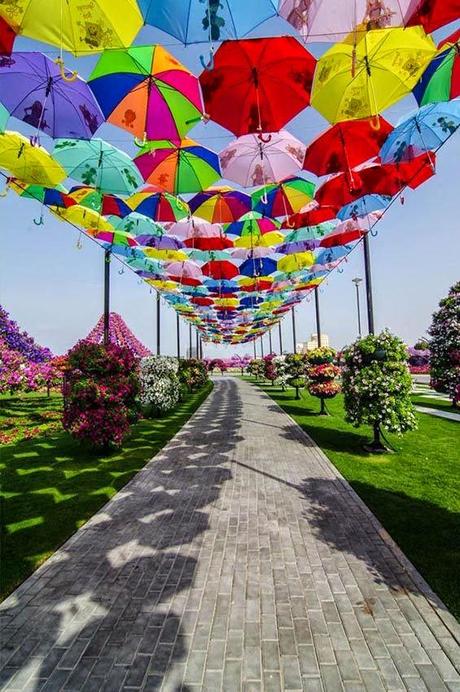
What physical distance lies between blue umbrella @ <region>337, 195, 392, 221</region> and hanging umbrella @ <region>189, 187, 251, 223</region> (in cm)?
239

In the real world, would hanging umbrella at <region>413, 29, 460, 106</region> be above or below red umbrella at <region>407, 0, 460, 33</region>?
above

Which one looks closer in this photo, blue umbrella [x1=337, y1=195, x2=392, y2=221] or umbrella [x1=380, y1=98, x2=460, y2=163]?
umbrella [x1=380, y1=98, x2=460, y2=163]

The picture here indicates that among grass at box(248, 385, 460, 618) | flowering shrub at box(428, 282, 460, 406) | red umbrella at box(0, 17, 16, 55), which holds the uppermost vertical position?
red umbrella at box(0, 17, 16, 55)

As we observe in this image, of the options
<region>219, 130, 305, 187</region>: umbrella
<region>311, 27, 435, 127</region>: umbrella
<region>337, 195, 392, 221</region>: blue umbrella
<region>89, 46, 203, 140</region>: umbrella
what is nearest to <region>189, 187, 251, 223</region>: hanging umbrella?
<region>219, 130, 305, 187</region>: umbrella

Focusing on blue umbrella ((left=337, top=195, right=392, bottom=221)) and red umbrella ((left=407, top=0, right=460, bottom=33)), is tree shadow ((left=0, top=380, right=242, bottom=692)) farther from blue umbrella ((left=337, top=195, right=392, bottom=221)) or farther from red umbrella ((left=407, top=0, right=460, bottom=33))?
blue umbrella ((left=337, top=195, right=392, bottom=221))

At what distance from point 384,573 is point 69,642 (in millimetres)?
3043

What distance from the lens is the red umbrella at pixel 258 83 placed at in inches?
154

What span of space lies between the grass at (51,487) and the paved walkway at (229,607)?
0.33m

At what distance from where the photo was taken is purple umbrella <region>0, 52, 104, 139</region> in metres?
4.66

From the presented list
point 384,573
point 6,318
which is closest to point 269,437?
point 384,573

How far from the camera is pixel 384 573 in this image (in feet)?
12.1

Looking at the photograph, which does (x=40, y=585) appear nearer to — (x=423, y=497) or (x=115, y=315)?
(x=423, y=497)

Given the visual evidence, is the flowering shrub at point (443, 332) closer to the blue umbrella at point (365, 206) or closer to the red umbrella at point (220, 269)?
the blue umbrella at point (365, 206)

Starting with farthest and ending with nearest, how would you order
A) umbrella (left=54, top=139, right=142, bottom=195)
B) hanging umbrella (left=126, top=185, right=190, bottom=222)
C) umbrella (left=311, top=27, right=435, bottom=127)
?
hanging umbrella (left=126, top=185, right=190, bottom=222) → umbrella (left=54, top=139, right=142, bottom=195) → umbrella (left=311, top=27, right=435, bottom=127)
